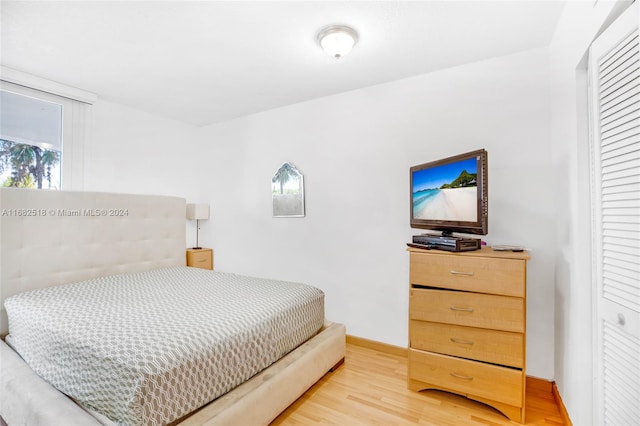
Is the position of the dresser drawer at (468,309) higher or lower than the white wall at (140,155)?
lower

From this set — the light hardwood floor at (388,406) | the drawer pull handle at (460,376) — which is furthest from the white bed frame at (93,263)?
the drawer pull handle at (460,376)

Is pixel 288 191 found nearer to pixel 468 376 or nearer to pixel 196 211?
pixel 196 211

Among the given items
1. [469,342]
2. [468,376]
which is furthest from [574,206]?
[468,376]

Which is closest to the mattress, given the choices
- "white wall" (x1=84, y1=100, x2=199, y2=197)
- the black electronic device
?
the black electronic device

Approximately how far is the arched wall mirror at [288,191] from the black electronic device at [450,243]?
1.45 metres

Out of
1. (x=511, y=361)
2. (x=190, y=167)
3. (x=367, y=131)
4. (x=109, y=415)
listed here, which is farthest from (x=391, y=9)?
(x=190, y=167)

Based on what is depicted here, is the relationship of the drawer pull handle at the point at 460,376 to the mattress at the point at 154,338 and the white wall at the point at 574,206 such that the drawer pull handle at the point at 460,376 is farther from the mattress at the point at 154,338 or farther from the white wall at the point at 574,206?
the mattress at the point at 154,338

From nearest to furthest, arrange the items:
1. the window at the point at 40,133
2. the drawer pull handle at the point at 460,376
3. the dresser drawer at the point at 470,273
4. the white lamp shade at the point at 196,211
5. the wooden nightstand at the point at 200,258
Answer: the dresser drawer at the point at 470,273, the drawer pull handle at the point at 460,376, the window at the point at 40,133, the wooden nightstand at the point at 200,258, the white lamp shade at the point at 196,211

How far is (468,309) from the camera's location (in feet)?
5.88

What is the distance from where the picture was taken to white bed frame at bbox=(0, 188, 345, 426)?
52.5 inches

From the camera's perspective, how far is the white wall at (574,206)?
1.42 metres

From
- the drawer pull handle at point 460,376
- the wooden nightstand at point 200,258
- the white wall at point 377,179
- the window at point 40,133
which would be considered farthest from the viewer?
the wooden nightstand at point 200,258

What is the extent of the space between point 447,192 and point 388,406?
4.68 feet

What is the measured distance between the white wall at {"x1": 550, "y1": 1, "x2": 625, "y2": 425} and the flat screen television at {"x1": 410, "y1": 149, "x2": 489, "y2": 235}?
0.43m
